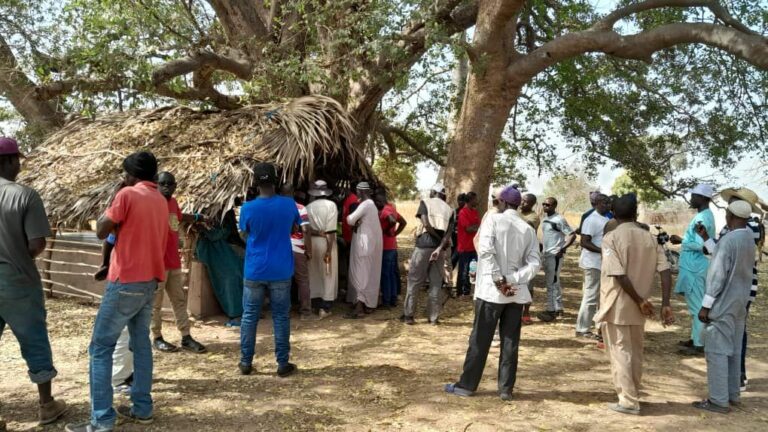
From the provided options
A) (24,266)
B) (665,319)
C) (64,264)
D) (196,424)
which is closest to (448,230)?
(665,319)

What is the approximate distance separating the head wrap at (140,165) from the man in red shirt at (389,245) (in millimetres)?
4314

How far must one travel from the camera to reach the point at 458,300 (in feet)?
28.5

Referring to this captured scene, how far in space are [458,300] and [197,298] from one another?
12.6 feet

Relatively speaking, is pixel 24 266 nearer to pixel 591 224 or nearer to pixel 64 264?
pixel 64 264

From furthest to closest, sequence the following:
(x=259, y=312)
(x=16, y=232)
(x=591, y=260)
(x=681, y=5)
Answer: (x=681, y=5) → (x=591, y=260) → (x=259, y=312) → (x=16, y=232)

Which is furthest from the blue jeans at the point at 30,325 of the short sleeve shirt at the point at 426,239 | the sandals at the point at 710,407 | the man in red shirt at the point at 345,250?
the sandals at the point at 710,407

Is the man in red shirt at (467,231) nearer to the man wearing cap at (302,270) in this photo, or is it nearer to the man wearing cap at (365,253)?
the man wearing cap at (365,253)

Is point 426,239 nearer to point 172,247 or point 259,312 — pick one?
point 259,312

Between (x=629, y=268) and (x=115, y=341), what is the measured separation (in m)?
3.74

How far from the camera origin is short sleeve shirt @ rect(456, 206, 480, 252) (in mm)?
8557

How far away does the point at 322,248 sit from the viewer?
7.64 metres

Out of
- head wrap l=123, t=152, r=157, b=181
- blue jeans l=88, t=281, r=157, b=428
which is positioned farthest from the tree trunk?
blue jeans l=88, t=281, r=157, b=428

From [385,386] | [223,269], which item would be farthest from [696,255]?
[223,269]

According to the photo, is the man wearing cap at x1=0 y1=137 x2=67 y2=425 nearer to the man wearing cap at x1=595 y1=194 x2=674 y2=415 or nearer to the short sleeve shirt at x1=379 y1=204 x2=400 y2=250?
the man wearing cap at x1=595 y1=194 x2=674 y2=415
